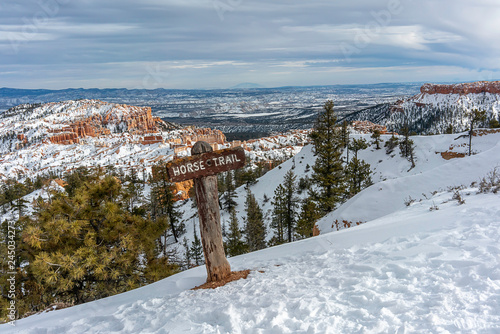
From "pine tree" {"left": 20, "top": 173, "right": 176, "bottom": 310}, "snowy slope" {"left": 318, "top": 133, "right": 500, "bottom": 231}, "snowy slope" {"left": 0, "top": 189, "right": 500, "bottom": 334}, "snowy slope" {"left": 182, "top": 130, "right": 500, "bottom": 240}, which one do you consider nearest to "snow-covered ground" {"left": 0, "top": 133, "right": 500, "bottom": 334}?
"snowy slope" {"left": 0, "top": 189, "right": 500, "bottom": 334}

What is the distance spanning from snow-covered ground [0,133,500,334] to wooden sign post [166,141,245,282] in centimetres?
70

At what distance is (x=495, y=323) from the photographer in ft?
8.76

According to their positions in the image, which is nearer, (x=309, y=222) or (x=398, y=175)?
(x=309, y=222)

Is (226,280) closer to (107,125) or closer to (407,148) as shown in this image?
(407,148)

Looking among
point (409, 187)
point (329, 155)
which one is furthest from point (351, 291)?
point (329, 155)

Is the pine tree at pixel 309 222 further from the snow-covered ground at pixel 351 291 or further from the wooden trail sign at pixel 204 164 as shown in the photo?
the wooden trail sign at pixel 204 164

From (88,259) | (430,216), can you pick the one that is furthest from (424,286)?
(88,259)

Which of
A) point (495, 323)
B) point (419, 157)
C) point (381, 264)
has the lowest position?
point (419, 157)

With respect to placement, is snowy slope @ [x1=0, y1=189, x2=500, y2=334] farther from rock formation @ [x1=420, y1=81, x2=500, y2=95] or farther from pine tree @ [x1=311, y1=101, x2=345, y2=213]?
rock formation @ [x1=420, y1=81, x2=500, y2=95]

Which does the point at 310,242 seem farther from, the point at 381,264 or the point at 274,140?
the point at 274,140

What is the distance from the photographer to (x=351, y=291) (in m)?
3.77

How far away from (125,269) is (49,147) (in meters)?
176

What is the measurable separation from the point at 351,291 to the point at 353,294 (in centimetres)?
9

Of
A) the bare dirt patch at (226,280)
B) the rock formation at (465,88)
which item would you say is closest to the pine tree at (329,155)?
the bare dirt patch at (226,280)
